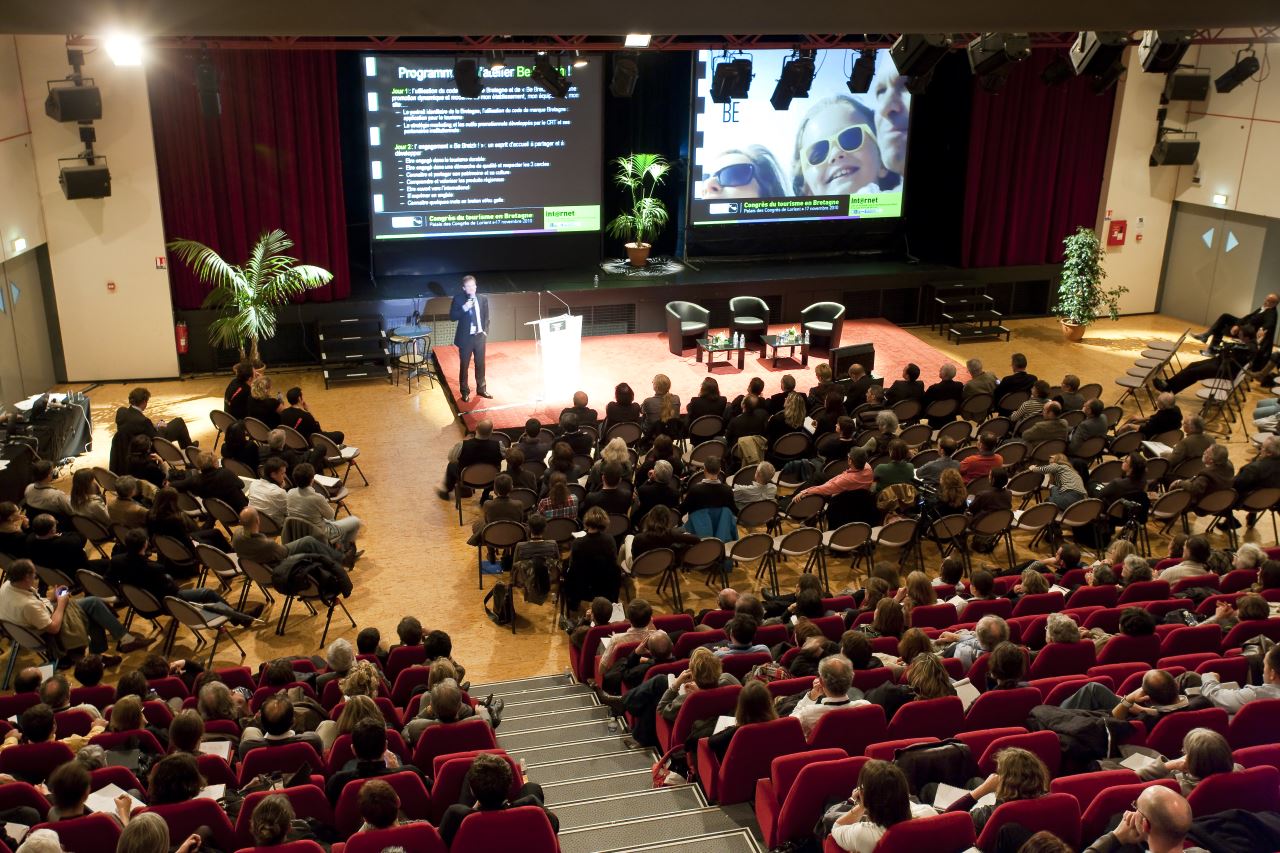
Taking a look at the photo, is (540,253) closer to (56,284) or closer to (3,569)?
(56,284)

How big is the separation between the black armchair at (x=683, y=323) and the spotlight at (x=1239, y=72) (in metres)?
7.88

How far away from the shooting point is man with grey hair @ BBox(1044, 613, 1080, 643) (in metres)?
6.12

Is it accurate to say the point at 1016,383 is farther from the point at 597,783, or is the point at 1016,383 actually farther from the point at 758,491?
the point at 597,783

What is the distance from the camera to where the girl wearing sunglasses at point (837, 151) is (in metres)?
16.7

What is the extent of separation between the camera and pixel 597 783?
6.00 meters

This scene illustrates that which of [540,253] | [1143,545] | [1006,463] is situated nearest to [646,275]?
[540,253]

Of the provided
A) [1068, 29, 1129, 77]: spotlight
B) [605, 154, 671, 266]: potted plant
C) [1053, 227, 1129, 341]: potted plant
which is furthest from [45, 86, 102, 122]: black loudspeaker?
[1053, 227, 1129, 341]: potted plant

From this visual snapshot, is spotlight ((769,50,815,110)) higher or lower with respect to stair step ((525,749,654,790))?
higher

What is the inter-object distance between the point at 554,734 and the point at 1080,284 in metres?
12.5

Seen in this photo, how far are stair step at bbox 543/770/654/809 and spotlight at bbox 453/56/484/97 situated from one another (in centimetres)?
881

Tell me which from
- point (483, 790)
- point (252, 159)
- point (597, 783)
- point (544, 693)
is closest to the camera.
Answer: point (483, 790)

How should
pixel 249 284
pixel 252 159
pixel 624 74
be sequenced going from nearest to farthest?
pixel 624 74
pixel 249 284
pixel 252 159

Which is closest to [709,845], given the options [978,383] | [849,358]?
[978,383]

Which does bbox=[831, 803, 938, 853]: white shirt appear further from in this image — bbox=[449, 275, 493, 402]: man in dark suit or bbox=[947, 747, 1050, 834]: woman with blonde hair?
bbox=[449, 275, 493, 402]: man in dark suit
